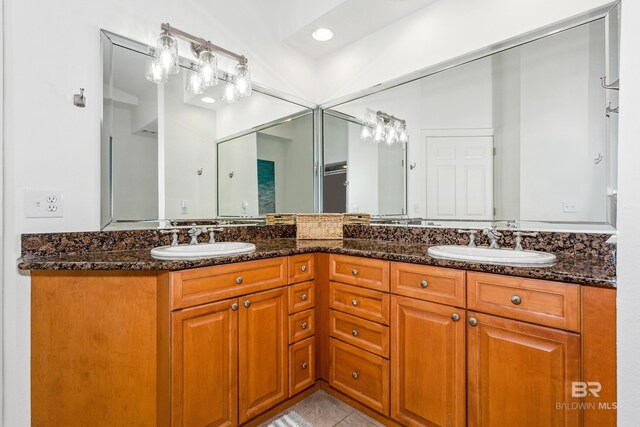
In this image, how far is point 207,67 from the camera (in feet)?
5.83

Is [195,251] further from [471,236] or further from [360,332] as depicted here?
[471,236]

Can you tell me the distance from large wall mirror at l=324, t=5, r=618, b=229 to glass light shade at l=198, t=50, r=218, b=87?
1131 mm

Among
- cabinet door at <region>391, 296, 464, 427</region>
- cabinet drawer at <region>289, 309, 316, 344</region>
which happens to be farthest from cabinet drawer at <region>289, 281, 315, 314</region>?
cabinet door at <region>391, 296, 464, 427</region>

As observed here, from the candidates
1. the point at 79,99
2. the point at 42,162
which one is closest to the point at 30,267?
the point at 42,162

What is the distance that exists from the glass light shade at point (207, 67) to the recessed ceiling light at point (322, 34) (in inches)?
35.7

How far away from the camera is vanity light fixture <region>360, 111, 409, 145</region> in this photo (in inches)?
82.8

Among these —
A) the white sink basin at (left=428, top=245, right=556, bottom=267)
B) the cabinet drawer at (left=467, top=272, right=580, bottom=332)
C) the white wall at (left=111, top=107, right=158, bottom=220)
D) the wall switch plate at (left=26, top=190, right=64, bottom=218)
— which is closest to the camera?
the cabinet drawer at (left=467, top=272, right=580, bottom=332)

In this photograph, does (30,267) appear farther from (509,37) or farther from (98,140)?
(509,37)

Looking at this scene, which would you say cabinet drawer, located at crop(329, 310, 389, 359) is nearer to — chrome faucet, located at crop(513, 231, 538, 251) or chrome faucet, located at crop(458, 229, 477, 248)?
chrome faucet, located at crop(458, 229, 477, 248)

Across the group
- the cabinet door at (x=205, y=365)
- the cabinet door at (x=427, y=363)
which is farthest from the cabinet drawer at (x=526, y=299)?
the cabinet door at (x=205, y=365)

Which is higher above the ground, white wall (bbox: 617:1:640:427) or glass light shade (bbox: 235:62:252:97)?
glass light shade (bbox: 235:62:252:97)

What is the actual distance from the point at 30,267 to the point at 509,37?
2492mm

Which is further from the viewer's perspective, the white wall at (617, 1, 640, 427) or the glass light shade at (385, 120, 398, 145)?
the glass light shade at (385, 120, 398, 145)

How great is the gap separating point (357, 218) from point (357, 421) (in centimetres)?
127
